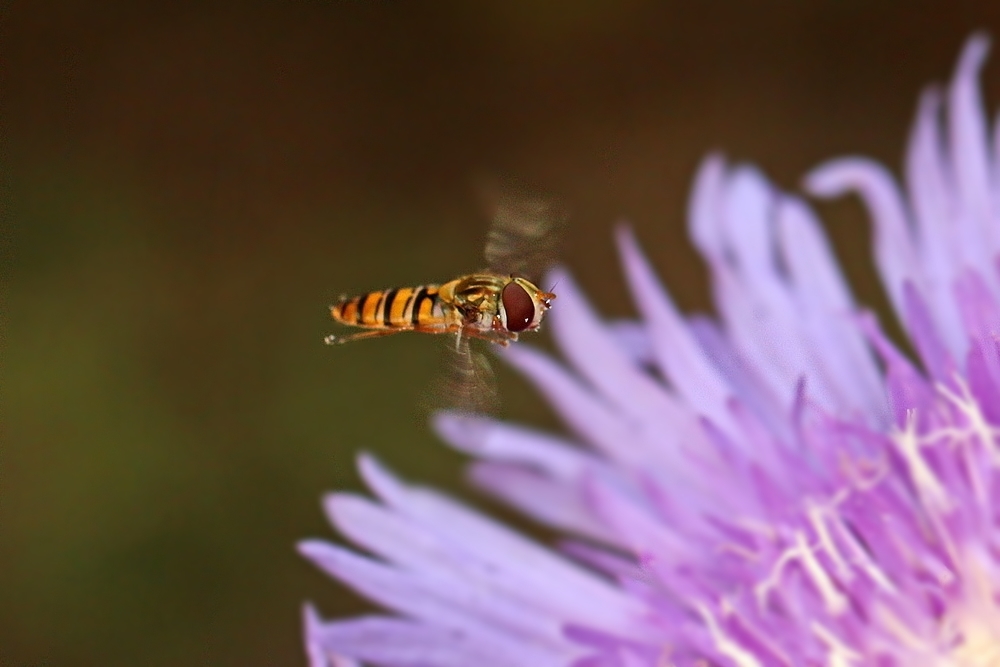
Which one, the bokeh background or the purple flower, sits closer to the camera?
the purple flower

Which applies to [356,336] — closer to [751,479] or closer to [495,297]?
[495,297]

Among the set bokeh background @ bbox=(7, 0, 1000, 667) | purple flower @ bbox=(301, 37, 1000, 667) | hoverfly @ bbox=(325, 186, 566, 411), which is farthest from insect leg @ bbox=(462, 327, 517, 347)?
bokeh background @ bbox=(7, 0, 1000, 667)

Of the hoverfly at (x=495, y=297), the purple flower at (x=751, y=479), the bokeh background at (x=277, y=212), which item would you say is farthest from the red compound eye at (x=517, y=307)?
the bokeh background at (x=277, y=212)

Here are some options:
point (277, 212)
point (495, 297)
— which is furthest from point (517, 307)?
point (277, 212)

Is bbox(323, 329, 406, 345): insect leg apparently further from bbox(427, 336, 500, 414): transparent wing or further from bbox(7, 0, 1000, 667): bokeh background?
bbox(7, 0, 1000, 667): bokeh background

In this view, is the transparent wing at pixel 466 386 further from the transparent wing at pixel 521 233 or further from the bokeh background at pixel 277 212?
the bokeh background at pixel 277 212
